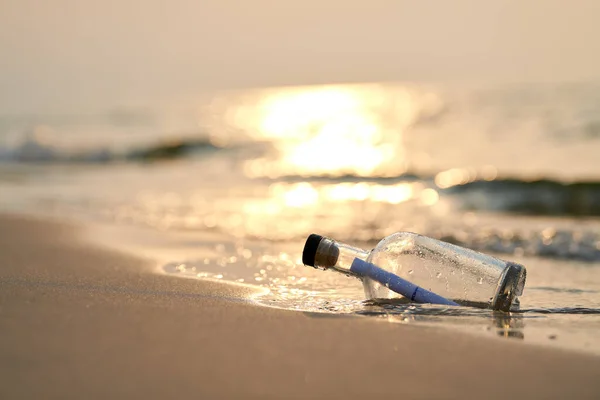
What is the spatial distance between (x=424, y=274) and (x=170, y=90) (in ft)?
197

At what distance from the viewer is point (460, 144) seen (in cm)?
1508

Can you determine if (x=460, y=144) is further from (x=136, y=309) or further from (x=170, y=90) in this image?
(x=170, y=90)

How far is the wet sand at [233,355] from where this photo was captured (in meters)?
2.08

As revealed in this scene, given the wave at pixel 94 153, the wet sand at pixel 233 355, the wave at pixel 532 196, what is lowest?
the wet sand at pixel 233 355

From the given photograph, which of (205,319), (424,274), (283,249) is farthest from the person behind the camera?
(283,249)

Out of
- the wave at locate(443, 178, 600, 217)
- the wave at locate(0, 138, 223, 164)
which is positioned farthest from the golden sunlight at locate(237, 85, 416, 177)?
the wave at locate(443, 178, 600, 217)

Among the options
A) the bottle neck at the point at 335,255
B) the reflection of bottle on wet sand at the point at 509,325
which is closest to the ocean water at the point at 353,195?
the reflection of bottle on wet sand at the point at 509,325

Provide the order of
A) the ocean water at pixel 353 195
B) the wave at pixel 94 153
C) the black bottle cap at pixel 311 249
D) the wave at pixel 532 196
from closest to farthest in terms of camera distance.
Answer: the black bottle cap at pixel 311 249
the ocean water at pixel 353 195
the wave at pixel 532 196
the wave at pixel 94 153

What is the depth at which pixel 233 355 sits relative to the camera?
2.34m

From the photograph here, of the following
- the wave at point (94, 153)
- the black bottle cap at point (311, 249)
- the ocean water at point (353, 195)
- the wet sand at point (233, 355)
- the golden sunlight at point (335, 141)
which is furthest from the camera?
the wave at point (94, 153)

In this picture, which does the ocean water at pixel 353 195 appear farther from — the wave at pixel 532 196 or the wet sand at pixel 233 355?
the wet sand at pixel 233 355

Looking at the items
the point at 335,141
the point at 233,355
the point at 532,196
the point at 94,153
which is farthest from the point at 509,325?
the point at 335,141

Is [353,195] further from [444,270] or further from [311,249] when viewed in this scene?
[311,249]

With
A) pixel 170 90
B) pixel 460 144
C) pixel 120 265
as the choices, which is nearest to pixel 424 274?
pixel 120 265
